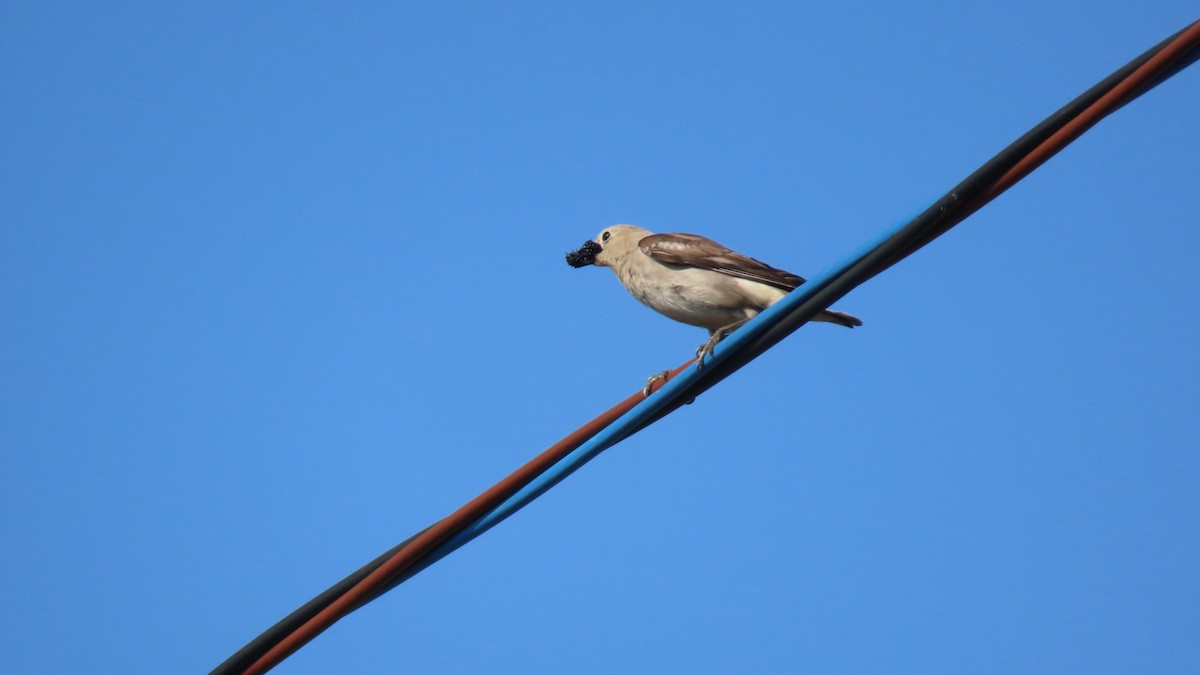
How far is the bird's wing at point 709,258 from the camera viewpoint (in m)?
8.47

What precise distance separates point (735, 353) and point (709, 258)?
3624 millimetres

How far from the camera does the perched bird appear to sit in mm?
8484

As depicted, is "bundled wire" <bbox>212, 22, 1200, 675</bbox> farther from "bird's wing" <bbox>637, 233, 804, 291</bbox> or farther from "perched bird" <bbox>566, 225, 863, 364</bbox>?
"bird's wing" <bbox>637, 233, 804, 291</bbox>

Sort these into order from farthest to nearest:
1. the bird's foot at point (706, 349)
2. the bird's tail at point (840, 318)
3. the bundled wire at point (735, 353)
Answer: the bird's tail at point (840, 318), the bird's foot at point (706, 349), the bundled wire at point (735, 353)

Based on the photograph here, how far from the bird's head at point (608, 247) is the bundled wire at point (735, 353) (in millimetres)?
4789

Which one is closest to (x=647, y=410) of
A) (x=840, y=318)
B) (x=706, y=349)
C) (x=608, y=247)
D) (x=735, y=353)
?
(x=735, y=353)

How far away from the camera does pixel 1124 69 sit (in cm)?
446

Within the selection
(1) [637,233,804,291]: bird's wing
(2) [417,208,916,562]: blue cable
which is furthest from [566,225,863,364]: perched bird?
(2) [417,208,916,562]: blue cable

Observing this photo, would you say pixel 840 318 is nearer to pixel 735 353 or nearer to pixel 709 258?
pixel 709 258

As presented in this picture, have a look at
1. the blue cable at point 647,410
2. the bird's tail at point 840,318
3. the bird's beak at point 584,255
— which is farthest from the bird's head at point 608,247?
the blue cable at point 647,410

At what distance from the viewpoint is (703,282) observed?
8.77m

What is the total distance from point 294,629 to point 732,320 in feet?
15.2

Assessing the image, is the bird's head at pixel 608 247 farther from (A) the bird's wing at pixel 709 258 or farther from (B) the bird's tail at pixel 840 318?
(B) the bird's tail at pixel 840 318

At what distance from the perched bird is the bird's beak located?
0.67 meters
